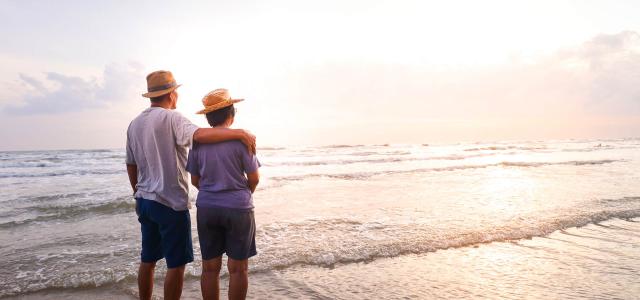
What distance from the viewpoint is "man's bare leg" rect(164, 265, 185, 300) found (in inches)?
135

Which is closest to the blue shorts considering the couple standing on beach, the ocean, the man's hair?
the couple standing on beach

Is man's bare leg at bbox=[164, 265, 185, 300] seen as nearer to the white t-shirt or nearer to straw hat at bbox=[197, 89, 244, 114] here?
the white t-shirt

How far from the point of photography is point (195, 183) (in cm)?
336

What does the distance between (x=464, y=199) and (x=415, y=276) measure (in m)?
6.26

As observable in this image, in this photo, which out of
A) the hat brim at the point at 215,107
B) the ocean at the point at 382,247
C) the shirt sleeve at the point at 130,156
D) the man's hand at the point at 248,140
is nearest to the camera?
the man's hand at the point at 248,140

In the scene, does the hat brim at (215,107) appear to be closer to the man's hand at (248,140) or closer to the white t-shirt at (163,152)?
the white t-shirt at (163,152)

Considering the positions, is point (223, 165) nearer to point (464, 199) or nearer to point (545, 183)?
point (464, 199)

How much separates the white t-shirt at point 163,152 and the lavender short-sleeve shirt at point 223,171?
21 centimetres

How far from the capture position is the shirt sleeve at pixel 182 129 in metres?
3.26

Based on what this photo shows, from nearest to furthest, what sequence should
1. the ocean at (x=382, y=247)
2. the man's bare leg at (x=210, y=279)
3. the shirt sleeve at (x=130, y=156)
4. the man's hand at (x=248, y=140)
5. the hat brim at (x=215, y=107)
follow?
the man's hand at (x=248, y=140), the hat brim at (x=215, y=107), the man's bare leg at (x=210, y=279), the shirt sleeve at (x=130, y=156), the ocean at (x=382, y=247)

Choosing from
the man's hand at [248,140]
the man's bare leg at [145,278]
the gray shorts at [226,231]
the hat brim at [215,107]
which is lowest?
the man's bare leg at [145,278]

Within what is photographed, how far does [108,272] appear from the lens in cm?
509

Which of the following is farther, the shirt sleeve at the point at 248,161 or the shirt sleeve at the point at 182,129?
the shirt sleeve at the point at 182,129

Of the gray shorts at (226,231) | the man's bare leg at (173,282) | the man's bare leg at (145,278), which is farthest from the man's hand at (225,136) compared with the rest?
the man's bare leg at (145,278)
